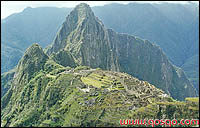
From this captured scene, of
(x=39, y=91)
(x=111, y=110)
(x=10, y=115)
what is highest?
(x=111, y=110)

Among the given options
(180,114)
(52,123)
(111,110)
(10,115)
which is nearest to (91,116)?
(111,110)

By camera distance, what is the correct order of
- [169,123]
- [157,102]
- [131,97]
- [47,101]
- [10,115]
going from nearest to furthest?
[169,123], [157,102], [131,97], [47,101], [10,115]

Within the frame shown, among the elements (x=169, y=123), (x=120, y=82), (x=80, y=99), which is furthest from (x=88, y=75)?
(x=169, y=123)

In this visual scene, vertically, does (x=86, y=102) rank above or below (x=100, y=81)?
above

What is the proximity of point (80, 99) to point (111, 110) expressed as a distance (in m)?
19.8

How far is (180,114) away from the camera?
110 meters

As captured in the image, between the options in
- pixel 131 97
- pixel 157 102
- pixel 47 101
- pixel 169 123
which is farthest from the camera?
pixel 47 101

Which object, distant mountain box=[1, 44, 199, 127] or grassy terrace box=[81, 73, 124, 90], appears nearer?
distant mountain box=[1, 44, 199, 127]

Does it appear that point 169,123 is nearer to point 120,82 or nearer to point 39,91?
point 120,82

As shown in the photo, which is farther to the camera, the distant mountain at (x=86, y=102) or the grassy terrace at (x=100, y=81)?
the grassy terrace at (x=100, y=81)

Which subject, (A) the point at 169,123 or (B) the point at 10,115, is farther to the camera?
(B) the point at 10,115

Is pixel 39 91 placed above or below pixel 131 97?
below

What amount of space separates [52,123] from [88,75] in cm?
4854

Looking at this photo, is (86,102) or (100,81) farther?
(100,81)
